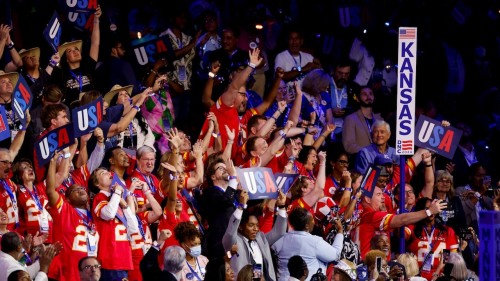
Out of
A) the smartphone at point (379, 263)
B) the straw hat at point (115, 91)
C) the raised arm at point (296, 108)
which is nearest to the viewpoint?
the smartphone at point (379, 263)

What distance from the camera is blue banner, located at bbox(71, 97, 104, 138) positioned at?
1312 centimetres

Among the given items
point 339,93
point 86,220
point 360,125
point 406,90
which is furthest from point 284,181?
point 339,93

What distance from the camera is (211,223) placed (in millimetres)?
13266

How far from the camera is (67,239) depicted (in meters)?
12.6

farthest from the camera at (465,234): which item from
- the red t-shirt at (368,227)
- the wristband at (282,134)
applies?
the wristband at (282,134)

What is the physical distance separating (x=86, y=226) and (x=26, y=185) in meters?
0.69

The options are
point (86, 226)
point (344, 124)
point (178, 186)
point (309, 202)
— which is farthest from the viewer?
point (344, 124)

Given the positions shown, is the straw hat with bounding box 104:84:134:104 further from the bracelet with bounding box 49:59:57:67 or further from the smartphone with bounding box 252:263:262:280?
the smartphone with bounding box 252:263:262:280

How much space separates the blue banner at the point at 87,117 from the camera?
1312 cm

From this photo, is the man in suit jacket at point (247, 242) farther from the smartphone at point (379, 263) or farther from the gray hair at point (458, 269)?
the gray hair at point (458, 269)

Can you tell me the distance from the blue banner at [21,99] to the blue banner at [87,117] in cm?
49

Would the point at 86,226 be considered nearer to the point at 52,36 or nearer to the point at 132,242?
the point at 132,242

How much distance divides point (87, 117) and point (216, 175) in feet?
4.51

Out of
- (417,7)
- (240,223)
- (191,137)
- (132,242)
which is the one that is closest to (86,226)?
(132,242)
